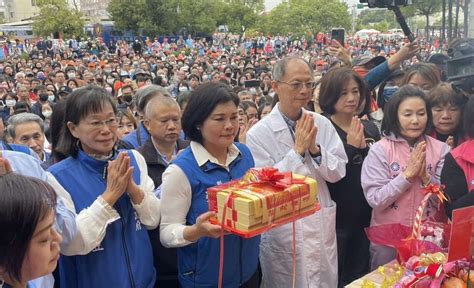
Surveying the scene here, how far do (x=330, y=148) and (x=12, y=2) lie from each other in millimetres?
77890

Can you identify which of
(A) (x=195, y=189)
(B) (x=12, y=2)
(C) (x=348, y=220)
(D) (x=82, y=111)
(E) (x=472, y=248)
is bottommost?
(C) (x=348, y=220)

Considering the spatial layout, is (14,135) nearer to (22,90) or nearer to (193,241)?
(193,241)

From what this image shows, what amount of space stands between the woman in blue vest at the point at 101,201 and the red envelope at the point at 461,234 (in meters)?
1.29

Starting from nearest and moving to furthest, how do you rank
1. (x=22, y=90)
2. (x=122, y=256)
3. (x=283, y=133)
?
(x=122, y=256), (x=283, y=133), (x=22, y=90)

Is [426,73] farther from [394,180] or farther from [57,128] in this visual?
[57,128]

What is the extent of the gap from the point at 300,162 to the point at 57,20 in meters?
32.8

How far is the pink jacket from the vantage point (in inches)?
105

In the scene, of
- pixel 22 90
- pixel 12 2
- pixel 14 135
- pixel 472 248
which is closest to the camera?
pixel 472 248

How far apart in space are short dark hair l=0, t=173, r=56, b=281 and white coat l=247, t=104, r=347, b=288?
1.44 m

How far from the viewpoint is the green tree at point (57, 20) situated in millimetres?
31703

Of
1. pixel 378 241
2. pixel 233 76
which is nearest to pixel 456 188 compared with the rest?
pixel 378 241

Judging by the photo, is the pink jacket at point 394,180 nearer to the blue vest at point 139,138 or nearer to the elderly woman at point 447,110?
the elderly woman at point 447,110

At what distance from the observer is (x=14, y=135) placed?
138 inches

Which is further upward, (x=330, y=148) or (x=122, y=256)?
(x=330, y=148)
